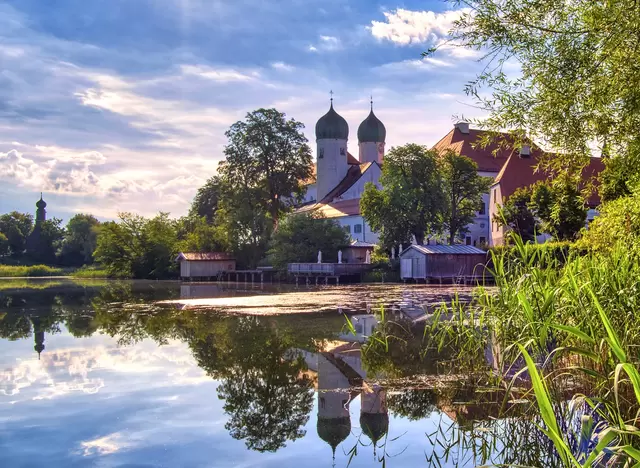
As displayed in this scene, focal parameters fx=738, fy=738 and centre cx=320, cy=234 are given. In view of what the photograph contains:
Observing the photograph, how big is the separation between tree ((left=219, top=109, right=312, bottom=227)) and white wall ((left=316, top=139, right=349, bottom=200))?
16.1 m

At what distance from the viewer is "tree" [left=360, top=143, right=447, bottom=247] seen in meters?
44.8

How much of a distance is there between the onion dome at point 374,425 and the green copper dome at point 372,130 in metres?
72.6

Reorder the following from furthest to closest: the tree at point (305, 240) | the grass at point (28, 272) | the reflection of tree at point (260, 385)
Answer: the grass at point (28, 272) → the tree at point (305, 240) → the reflection of tree at point (260, 385)

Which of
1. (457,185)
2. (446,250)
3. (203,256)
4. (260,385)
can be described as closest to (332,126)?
(203,256)

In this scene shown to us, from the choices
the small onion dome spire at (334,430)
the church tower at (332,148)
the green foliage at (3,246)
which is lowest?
the small onion dome spire at (334,430)

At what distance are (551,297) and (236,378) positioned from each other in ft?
15.1

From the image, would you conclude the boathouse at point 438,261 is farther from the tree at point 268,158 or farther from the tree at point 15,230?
the tree at point 15,230

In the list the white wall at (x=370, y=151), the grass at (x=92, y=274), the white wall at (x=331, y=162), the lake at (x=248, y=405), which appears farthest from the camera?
the white wall at (x=370, y=151)

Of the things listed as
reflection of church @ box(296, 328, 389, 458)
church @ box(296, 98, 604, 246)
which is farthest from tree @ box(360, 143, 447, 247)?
reflection of church @ box(296, 328, 389, 458)

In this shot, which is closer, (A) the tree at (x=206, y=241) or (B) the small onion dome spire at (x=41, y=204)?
(A) the tree at (x=206, y=241)

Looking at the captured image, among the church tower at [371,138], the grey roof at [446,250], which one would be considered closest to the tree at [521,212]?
the grey roof at [446,250]

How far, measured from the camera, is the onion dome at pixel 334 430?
22.2 ft

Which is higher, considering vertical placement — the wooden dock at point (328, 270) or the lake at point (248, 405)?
the wooden dock at point (328, 270)

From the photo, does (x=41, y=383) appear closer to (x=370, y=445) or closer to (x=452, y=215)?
(x=370, y=445)
